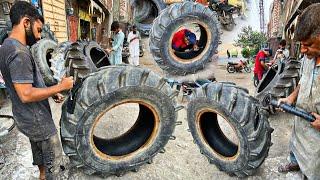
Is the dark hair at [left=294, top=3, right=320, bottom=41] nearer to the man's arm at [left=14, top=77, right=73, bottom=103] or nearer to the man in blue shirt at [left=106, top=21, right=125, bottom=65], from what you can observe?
the man's arm at [left=14, top=77, right=73, bottom=103]

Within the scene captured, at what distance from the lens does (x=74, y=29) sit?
11.5 meters

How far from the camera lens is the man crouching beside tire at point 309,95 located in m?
2.28

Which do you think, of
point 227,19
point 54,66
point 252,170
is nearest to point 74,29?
point 54,66

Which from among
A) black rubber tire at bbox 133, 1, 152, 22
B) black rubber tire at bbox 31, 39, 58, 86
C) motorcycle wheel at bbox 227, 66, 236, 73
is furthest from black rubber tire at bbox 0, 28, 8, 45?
black rubber tire at bbox 133, 1, 152, 22

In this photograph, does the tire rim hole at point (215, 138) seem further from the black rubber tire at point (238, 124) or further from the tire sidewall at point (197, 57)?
the tire sidewall at point (197, 57)

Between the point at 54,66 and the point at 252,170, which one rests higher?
the point at 54,66

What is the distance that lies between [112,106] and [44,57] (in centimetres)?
337

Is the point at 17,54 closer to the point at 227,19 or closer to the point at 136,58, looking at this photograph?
the point at 136,58

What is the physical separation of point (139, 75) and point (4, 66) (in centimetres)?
124

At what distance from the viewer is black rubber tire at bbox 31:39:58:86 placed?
17.6 feet

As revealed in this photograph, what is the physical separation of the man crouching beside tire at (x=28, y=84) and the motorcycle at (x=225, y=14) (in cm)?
2452

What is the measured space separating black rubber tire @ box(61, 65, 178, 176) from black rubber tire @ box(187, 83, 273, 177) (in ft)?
1.38

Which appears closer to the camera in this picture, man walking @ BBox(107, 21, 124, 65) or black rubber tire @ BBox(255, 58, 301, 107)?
black rubber tire @ BBox(255, 58, 301, 107)

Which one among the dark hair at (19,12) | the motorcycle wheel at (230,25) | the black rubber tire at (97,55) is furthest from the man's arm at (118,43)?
the motorcycle wheel at (230,25)
